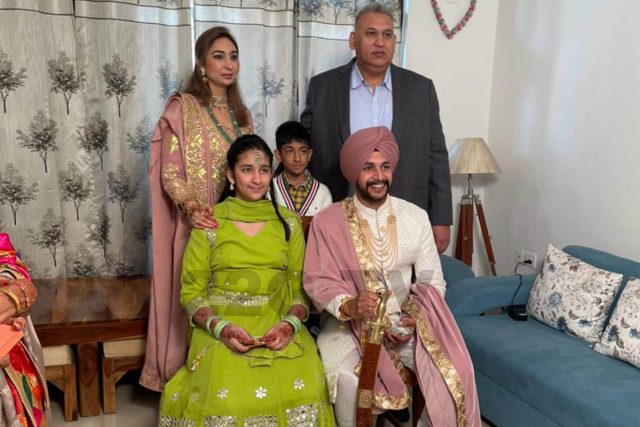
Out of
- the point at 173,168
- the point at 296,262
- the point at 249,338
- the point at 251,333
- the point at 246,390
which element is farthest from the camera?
the point at 173,168

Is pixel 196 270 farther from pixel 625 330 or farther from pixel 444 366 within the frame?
pixel 625 330

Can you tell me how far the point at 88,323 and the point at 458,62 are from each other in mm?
2509

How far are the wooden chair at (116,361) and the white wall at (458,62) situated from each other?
213cm

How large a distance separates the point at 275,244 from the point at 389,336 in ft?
1.65

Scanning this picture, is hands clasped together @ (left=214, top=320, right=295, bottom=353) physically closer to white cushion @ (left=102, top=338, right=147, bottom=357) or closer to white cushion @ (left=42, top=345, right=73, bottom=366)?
white cushion @ (left=102, top=338, right=147, bottom=357)

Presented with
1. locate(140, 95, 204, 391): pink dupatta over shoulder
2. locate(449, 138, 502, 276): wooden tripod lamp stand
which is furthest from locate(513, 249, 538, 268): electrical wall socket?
locate(140, 95, 204, 391): pink dupatta over shoulder

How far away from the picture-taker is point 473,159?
3.18 m

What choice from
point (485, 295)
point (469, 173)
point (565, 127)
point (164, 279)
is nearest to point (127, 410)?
point (164, 279)

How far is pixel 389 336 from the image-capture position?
1.88 metres

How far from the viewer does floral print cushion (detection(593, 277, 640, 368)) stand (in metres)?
2.08

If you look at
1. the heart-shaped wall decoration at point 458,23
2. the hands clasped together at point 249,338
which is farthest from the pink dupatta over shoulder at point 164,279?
the heart-shaped wall decoration at point 458,23

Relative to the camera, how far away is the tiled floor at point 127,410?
239 cm

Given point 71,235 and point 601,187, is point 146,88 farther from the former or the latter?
point 601,187

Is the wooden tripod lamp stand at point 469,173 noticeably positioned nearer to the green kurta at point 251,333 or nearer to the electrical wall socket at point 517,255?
the electrical wall socket at point 517,255
